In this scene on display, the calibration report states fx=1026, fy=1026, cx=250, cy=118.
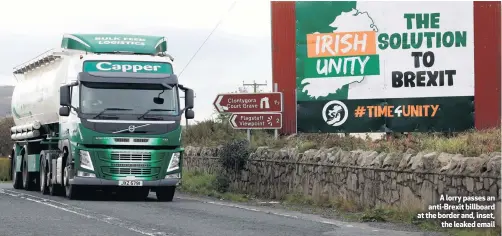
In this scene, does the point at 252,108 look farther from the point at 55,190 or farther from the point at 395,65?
the point at 55,190

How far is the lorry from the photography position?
23828 mm

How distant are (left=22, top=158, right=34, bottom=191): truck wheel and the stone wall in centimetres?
604

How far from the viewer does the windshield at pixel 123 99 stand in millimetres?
23875

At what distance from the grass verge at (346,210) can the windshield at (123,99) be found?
3.62m

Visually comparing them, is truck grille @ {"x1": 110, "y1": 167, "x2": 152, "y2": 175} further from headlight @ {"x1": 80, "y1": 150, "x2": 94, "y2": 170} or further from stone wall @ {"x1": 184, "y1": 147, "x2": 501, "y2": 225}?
stone wall @ {"x1": 184, "y1": 147, "x2": 501, "y2": 225}

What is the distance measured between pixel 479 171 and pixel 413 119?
560 inches

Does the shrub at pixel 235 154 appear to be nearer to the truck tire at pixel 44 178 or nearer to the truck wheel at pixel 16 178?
the truck tire at pixel 44 178

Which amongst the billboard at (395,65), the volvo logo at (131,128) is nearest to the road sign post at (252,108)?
the billboard at (395,65)

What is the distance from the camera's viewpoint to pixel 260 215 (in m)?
19.4

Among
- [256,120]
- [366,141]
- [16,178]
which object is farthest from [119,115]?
[16,178]

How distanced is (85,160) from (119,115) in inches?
52.1

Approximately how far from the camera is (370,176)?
21469 millimetres

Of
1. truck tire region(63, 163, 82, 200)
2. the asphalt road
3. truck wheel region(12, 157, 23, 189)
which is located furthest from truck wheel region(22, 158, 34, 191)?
the asphalt road

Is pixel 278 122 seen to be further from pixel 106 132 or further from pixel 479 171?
pixel 479 171
